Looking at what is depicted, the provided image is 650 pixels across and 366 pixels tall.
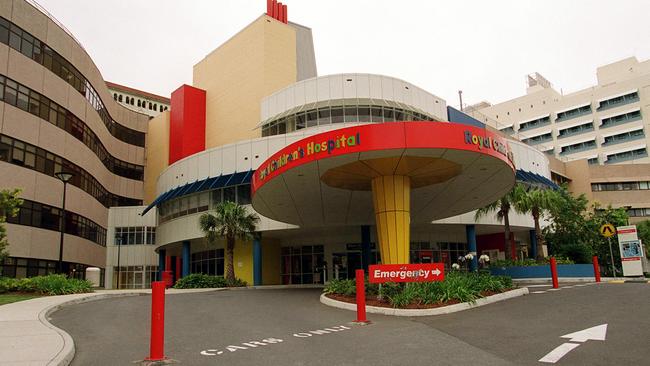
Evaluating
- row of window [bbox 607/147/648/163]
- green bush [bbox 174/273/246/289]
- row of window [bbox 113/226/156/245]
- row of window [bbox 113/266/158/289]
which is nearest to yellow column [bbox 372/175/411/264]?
green bush [bbox 174/273/246/289]

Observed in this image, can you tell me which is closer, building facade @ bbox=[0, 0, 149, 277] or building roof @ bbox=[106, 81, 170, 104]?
building facade @ bbox=[0, 0, 149, 277]

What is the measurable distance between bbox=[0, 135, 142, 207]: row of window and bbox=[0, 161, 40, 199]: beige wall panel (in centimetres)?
41

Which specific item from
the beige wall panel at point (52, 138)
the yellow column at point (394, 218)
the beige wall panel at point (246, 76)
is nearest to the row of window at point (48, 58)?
the beige wall panel at point (52, 138)

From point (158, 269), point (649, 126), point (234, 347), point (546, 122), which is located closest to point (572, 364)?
point (234, 347)

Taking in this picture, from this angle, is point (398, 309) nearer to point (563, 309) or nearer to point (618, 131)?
point (563, 309)

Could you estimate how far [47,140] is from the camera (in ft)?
123

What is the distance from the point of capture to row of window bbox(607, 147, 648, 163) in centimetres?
8556

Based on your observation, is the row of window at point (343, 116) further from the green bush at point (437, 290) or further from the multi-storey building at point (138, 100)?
the multi-storey building at point (138, 100)

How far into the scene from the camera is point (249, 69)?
4722 centimetres

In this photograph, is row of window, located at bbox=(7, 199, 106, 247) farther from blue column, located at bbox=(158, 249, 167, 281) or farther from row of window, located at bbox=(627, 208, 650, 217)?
row of window, located at bbox=(627, 208, 650, 217)

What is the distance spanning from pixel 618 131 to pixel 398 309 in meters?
90.7

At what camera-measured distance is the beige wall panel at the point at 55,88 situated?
3762cm

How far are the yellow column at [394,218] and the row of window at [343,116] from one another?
20.9m

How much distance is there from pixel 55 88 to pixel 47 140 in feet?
14.2
